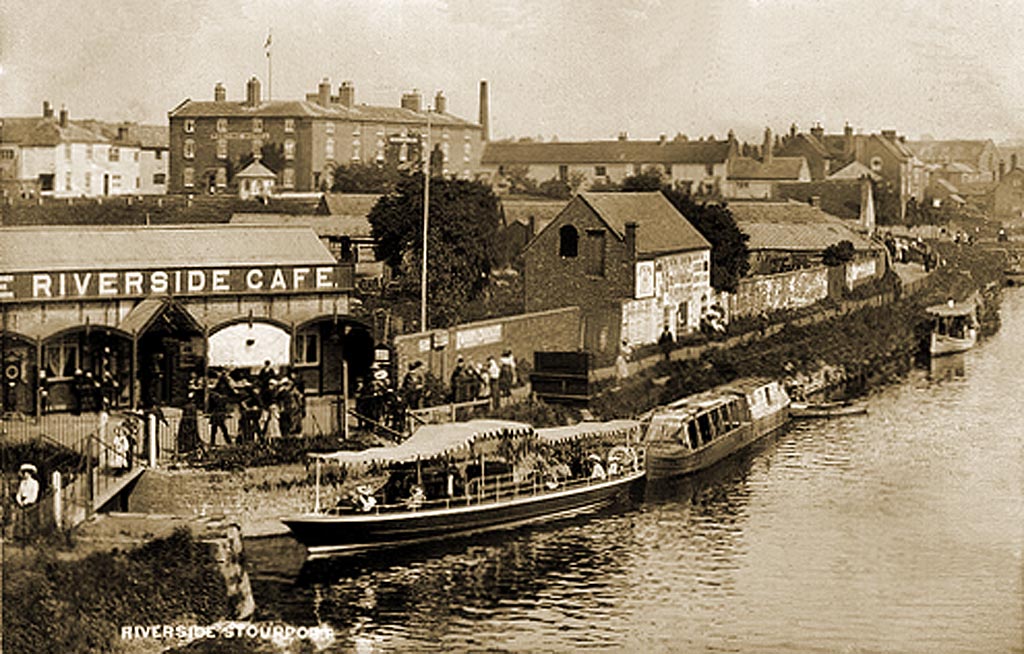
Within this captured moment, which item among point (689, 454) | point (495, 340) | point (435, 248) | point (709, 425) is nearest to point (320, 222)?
point (435, 248)

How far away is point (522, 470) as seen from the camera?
12.4 meters

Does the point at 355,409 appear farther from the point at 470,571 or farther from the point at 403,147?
the point at 403,147

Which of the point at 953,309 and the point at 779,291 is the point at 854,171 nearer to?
the point at 953,309

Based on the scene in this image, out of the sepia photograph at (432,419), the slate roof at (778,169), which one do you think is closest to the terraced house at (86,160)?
the sepia photograph at (432,419)

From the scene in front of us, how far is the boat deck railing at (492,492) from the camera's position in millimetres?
11328

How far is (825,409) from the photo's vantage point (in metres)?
16.5

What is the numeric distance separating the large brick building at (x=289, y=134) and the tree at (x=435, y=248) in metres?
0.54

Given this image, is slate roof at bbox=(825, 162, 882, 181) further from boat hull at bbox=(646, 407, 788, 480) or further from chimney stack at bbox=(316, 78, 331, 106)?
chimney stack at bbox=(316, 78, 331, 106)

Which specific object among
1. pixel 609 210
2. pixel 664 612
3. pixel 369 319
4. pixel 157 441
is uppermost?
pixel 609 210

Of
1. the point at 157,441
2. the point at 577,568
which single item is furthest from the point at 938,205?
the point at 157,441

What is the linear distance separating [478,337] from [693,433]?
2.29 m

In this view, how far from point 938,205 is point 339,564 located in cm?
1162
